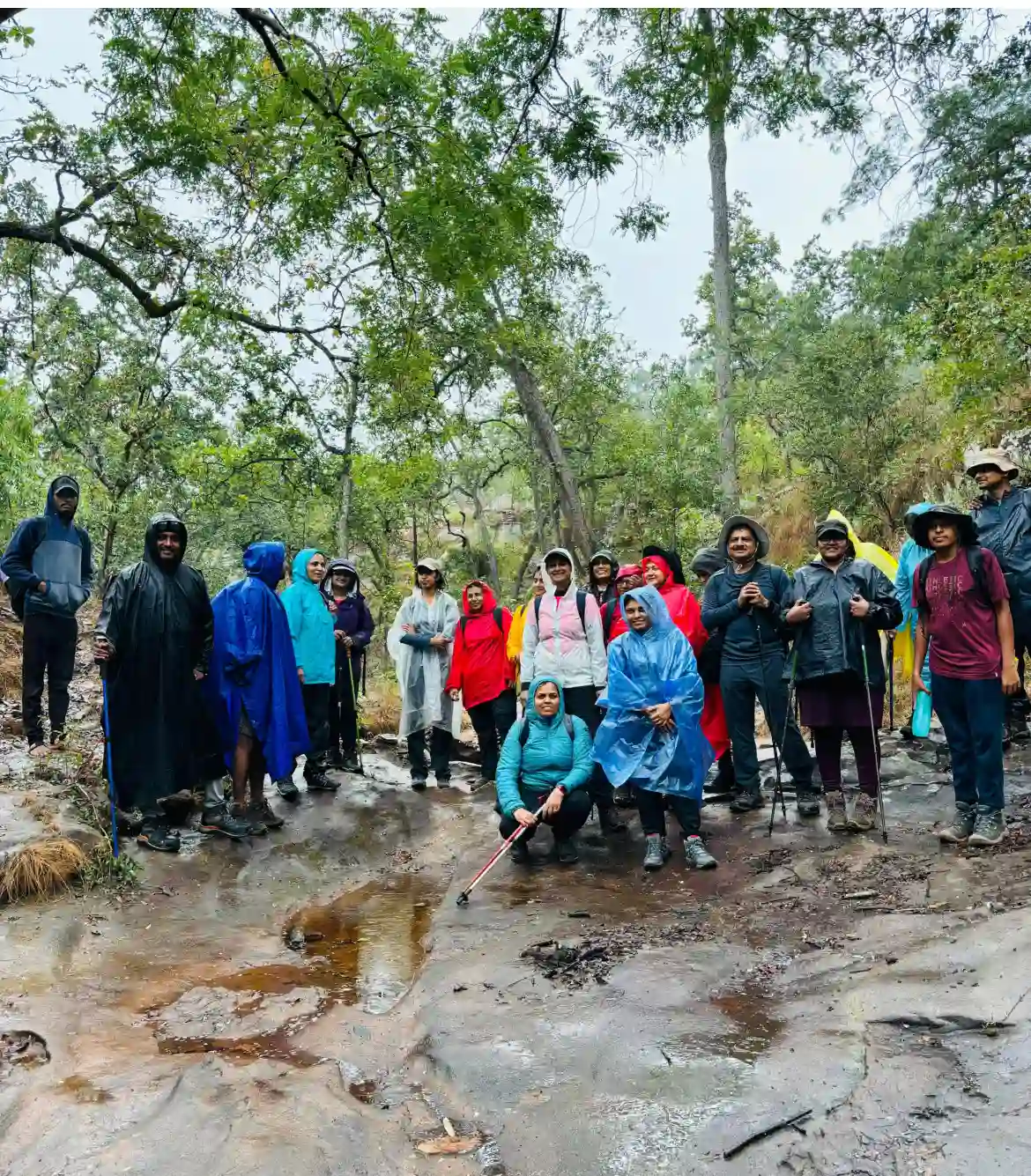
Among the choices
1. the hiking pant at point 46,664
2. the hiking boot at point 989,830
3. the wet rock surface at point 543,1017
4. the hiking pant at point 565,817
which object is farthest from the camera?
the hiking pant at point 46,664

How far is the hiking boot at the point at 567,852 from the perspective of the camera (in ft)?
18.2

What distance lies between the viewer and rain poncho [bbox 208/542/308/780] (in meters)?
5.91

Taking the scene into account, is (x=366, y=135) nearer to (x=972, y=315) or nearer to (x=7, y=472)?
(x=972, y=315)

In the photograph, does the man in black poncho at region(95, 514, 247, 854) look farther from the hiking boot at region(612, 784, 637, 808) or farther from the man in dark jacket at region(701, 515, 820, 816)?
the man in dark jacket at region(701, 515, 820, 816)

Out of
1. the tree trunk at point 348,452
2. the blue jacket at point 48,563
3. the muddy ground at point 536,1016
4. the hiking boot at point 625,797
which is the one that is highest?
the tree trunk at point 348,452

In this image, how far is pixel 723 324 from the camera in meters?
15.4

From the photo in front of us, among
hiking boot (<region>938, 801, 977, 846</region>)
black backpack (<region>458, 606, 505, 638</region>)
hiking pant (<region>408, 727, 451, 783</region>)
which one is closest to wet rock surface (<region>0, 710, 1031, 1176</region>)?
hiking boot (<region>938, 801, 977, 846</region>)

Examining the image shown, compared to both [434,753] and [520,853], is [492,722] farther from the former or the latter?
[520,853]

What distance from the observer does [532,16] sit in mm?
4188

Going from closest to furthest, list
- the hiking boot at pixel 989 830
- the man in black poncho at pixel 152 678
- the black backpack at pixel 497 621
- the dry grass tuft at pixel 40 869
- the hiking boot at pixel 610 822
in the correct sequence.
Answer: the dry grass tuft at pixel 40 869
the hiking boot at pixel 989 830
the man in black poncho at pixel 152 678
the hiking boot at pixel 610 822
the black backpack at pixel 497 621

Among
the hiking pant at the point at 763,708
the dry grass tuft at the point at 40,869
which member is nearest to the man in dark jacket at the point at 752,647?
the hiking pant at the point at 763,708

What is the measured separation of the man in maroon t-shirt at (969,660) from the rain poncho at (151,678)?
4.40 meters

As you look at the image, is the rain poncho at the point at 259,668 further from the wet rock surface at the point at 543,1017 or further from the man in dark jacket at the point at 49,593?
the man in dark jacket at the point at 49,593

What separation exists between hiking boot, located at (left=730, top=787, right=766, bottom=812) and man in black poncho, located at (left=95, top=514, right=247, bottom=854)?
3.56m
